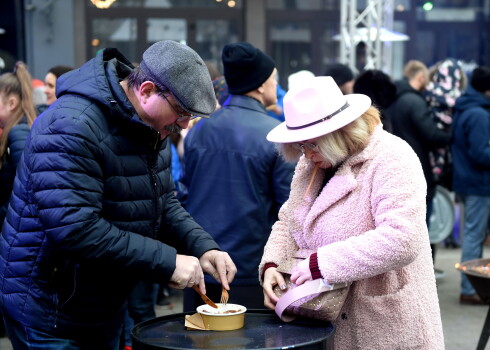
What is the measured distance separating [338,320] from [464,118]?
491 cm

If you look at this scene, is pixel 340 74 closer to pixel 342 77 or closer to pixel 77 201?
pixel 342 77

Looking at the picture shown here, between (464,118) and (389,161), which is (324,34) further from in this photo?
(389,161)

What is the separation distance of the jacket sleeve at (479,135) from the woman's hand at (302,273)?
493 centimetres

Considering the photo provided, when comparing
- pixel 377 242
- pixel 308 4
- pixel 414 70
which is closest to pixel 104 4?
pixel 308 4

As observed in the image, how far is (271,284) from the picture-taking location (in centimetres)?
306

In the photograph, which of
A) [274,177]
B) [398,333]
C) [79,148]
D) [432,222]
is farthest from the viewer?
[432,222]

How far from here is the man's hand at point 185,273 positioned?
9.38ft

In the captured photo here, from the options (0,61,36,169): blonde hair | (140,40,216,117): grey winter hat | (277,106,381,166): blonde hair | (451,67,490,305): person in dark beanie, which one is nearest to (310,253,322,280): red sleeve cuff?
(277,106,381,166): blonde hair

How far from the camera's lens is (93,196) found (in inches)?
108

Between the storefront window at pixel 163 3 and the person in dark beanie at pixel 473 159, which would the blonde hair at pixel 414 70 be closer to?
the person in dark beanie at pixel 473 159

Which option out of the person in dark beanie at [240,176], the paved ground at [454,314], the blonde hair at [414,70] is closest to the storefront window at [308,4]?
the paved ground at [454,314]

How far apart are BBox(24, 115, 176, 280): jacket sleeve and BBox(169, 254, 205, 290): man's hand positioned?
0.04 meters

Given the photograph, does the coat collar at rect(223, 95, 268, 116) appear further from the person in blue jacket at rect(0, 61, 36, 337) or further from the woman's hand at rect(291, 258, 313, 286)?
the woman's hand at rect(291, 258, 313, 286)

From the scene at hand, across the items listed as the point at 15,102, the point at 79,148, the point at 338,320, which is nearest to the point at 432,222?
the point at 15,102
